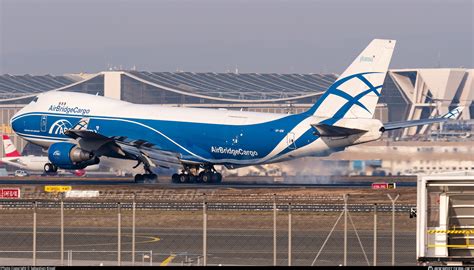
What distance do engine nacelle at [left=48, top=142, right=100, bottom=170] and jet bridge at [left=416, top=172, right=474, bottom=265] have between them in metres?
54.7

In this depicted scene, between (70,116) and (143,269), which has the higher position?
(70,116)

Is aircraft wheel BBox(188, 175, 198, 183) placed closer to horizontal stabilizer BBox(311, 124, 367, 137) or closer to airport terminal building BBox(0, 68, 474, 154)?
horizontal stabilizer BBox(311, 124, 367, 137)

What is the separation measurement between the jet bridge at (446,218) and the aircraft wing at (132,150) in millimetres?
56048

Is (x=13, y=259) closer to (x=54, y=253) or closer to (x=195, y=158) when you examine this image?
(x=54, y=253)

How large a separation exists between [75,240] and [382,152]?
45383 mm

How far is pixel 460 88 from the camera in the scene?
178875 mm

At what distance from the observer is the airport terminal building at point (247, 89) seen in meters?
166

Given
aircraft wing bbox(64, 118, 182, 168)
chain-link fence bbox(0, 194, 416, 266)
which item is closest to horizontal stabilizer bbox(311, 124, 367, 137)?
chain-link fence bbox(0, 194, 416, 266)

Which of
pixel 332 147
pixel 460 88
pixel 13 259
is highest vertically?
pixel 460 88

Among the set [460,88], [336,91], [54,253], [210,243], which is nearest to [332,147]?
[336,91]

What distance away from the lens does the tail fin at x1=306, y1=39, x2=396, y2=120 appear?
74.1 m

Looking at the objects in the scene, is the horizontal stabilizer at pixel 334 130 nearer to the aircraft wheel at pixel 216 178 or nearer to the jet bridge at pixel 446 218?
the aircraft wheel at pixel 216 178

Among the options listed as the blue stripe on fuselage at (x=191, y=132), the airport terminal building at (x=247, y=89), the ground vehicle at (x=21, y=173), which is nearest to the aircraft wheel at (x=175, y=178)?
the blue stripe on fuselage at (x=191, y=132)

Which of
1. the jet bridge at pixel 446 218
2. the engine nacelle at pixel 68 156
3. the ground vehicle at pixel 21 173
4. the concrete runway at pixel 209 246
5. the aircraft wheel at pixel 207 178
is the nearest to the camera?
the jet bridge at pixel 446 218
